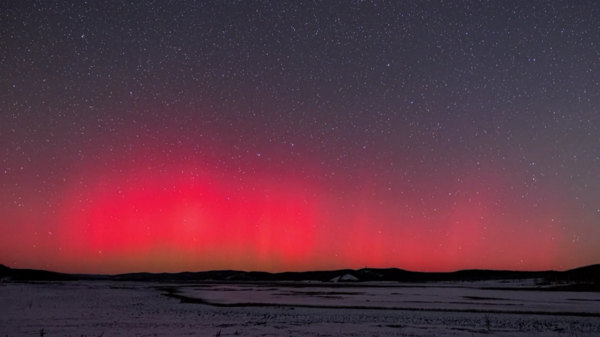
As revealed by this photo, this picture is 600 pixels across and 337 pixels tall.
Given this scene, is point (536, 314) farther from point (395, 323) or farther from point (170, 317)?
point (170, 317)

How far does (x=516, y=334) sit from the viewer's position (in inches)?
744

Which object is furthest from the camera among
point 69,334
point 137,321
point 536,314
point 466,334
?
point 536,314

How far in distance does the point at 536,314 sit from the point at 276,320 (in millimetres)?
15712

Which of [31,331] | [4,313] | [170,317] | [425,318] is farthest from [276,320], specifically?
[4,313]

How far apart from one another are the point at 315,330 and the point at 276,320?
4.01m

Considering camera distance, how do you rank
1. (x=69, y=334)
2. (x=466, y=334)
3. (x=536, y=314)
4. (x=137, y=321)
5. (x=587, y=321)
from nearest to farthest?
(x=69, y=334)
(x=466, y=334)
(x=137, y=321)
(x=587, y=321)
(x=536, y=314)

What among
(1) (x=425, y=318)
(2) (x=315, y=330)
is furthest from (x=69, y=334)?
(1) (x=425, y=318)

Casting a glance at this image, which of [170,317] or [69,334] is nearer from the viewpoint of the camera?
[69,334]

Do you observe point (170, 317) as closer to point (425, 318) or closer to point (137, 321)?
point (137, 321)

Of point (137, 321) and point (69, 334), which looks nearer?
point (69, 334)

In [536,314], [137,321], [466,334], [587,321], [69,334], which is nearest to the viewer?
[69,334]

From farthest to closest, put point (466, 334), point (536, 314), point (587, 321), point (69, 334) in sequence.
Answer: point (536, 314), point (587, 321), point (466, 334), point (69, 334)

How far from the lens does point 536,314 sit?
27.6m

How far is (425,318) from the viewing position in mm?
24797
